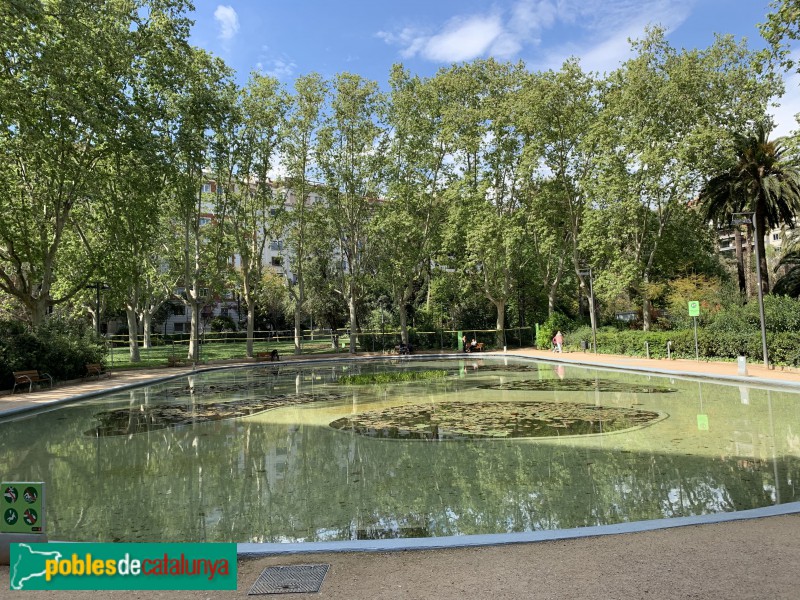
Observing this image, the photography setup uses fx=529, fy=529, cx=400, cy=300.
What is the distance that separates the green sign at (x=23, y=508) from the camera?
4.35 metres

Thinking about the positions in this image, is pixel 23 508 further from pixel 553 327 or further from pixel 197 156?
pixel 553 327

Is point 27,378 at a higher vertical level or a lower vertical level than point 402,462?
higher

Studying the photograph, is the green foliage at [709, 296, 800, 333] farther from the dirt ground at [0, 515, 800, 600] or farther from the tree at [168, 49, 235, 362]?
the tree at [168, 49, 235, 362]

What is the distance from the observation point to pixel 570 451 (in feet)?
29.2

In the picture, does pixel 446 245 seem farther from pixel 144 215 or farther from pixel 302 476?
pixel 302 476

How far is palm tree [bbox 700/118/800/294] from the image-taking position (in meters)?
29.0

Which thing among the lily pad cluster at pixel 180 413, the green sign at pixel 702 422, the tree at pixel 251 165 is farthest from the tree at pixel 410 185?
the green sign at pixel 702 422

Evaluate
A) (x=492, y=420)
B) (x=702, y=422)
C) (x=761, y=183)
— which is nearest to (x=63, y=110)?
(x=492, y=420)

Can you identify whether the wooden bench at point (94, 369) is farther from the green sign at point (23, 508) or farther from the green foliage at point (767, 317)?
the green foliage at point (767, 317)

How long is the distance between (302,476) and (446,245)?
33956mm

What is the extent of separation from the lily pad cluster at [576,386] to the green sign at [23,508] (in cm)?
1506

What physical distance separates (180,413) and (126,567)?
38.7ft

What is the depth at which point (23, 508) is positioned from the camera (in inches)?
173

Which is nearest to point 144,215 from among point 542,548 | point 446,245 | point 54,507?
point 446,245
